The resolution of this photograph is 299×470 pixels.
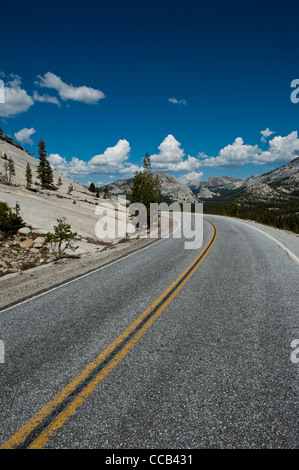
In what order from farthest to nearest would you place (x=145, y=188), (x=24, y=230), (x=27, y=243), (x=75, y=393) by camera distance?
(x=145, y=188), (x=24, y=230), (x=27, y=243), (x=75, y=393)

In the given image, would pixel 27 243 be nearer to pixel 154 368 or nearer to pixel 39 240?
pixel 39 240

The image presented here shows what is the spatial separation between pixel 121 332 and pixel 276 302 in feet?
12.7

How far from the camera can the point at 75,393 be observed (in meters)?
3.12

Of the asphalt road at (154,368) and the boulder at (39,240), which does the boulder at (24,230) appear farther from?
the asphalt road at (154,368)

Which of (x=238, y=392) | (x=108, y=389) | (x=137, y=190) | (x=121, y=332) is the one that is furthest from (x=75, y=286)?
(x=137, y=190)

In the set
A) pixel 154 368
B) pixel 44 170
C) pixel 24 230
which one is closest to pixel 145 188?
pixel 24 230

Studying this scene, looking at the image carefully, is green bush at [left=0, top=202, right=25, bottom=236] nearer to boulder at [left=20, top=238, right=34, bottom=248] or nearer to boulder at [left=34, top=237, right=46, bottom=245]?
boulder at [left=20, top=238, right=34, bottom=248]

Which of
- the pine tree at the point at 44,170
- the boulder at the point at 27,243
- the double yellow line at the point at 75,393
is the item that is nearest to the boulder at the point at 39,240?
the boulder at the point at 27,243

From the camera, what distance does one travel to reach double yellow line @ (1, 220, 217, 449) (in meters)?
2.57

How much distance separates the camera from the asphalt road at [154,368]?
2607mm

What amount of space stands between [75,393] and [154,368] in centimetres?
118

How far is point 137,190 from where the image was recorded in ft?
91.6

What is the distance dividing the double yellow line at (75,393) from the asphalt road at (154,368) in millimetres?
13
